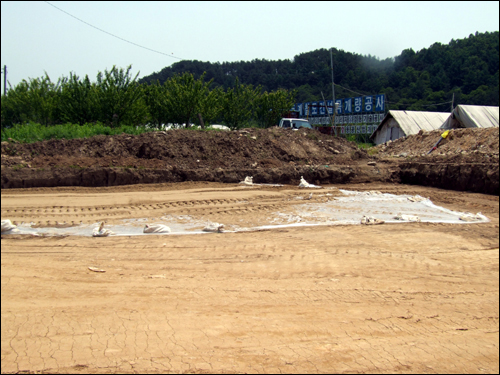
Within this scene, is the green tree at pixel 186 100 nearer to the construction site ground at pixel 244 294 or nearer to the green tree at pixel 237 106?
the green tree at pixel 237 106

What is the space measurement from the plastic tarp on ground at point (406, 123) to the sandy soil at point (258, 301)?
2221 cm

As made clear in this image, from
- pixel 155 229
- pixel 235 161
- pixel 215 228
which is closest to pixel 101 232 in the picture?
pixel 155 229

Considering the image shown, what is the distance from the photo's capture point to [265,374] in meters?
3.47

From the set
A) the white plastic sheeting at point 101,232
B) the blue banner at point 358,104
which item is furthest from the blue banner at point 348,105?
the white plastic sheeting at point 101,232

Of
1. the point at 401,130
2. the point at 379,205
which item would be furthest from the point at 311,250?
the point at 401,130

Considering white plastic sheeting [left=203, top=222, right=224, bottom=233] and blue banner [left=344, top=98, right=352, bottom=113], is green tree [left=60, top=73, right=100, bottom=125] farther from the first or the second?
blue banner [left=344, top=98, right=352, bottom=113]

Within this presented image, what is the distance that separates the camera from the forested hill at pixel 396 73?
1364 inches

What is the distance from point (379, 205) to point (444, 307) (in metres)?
6.20

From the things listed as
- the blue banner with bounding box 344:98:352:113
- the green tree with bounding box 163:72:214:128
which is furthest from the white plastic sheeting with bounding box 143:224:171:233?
the blue banner with bounding box 344:98:352:113

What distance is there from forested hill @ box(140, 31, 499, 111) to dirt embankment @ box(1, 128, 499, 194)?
13.0 m

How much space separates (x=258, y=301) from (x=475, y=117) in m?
24.1

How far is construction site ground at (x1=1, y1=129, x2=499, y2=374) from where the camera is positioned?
3693mm

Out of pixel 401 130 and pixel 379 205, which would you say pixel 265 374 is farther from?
pixel 401 130

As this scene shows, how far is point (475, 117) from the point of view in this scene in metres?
24.1
